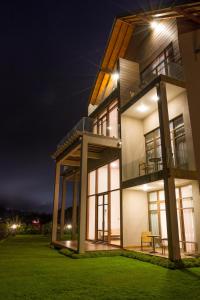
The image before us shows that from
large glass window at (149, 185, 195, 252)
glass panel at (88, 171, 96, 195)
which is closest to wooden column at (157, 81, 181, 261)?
large glass window at (149, 185, 195, 252)

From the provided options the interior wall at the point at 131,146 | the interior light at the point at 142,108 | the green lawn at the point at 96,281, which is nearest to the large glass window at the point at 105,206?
the interior wall at the point at 131,146

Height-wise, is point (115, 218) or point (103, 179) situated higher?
point (103, 179)

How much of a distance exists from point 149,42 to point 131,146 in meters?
6.04

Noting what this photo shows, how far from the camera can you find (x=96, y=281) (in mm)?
5273

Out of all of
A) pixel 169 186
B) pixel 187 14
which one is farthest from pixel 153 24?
pixel 169 186

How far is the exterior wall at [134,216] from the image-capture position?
424 inches

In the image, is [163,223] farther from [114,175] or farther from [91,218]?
[91,218]

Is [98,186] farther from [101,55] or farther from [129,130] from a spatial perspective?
[101,55]

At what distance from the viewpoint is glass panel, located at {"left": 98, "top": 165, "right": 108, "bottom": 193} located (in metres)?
13.6

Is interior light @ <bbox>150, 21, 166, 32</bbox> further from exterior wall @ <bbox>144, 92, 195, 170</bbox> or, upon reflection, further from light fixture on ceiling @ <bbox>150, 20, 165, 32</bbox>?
exterior wall @ <bbox>144, 92, 195, 170</bbox>

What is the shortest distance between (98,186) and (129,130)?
13.2ft

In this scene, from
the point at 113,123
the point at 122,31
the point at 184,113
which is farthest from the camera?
the point at 122,31

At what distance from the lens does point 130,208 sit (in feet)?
36.7

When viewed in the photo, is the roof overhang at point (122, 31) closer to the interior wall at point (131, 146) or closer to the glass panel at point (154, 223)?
the interior wall at point (131, 146)
